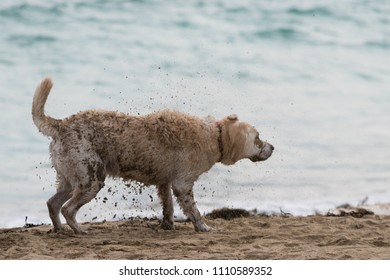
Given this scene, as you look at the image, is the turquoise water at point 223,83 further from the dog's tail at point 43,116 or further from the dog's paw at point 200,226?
the dog's paw at point 200,226

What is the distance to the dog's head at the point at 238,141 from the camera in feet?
31.0

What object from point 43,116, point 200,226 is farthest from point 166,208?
point 43,116

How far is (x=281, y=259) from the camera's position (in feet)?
23.4

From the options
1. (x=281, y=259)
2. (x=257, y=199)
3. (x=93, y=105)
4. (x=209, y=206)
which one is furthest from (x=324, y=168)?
(x=281, y=259)

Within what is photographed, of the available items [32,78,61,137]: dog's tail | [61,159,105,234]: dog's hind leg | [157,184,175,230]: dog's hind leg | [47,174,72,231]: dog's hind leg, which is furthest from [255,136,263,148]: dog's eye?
[32,78,61,137]: dog's tail

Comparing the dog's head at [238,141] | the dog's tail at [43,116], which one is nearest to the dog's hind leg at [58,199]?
the dog's tail at [43,116]

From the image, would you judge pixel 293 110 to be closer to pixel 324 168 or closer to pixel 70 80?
pixel 324 168

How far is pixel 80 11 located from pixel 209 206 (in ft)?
28.5

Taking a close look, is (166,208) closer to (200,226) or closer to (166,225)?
(166,225)

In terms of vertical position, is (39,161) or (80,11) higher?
(80,11)

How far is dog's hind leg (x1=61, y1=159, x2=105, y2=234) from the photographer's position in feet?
28.6

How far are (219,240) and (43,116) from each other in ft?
7.79

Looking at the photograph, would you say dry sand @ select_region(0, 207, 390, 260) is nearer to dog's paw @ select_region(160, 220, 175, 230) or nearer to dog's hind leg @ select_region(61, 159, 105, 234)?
dog's paw @ select_region(160, 220, 175, 230)

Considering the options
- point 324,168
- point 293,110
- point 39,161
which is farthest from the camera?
point 293,110
